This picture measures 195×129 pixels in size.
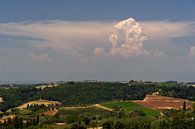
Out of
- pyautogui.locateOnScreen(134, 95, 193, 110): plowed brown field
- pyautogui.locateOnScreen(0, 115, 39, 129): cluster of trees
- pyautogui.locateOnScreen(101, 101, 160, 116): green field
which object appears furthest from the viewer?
pyautogui.locateOnScreen(134, 95, 193, 110): plowed brown field

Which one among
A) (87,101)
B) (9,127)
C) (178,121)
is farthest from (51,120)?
(87,101)

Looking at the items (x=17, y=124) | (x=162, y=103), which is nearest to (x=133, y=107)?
(x=162, y=103)

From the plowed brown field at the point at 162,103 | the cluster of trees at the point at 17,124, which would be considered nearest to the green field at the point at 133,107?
the plowed brown field at the point at 162,103

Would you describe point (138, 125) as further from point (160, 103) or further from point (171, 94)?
point (171, 94)

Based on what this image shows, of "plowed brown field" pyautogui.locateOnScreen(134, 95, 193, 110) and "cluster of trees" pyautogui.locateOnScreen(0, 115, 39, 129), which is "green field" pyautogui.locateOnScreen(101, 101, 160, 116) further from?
"cluster of trees" pyautogui.locateOnScreen(0, 115, 39, 129)

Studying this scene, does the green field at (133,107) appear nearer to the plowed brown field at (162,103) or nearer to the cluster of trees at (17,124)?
the plowed brown field at (162,103)

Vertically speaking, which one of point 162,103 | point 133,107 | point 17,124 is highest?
point 162,103

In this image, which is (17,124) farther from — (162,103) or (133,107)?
(162,103)

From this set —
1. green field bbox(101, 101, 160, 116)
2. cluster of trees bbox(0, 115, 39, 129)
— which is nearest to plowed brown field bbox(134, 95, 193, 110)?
green field bbox(101, 101, 160, 116)

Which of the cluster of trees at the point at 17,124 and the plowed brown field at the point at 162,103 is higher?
the plowed brown field at the point at 162,103

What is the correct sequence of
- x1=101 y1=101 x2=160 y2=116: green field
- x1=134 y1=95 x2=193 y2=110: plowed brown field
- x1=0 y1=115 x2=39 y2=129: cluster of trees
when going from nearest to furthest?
x1=0 y1=115 x2=39 y2=129: cluster of trees < x1=101 y1=101 x2=160 y2=116: green field < x1=134 y1=95 x2=193 y2=110: plowed brown field

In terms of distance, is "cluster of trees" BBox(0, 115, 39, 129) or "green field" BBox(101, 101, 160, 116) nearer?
"cluster of trees" BBox(0, 115, 39, 129)
